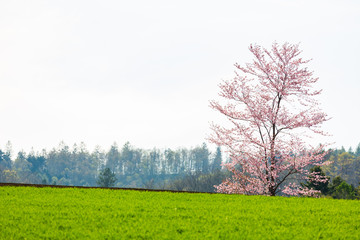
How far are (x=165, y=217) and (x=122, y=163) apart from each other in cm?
14639

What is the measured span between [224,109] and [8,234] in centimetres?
1382

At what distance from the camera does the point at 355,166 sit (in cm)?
10394

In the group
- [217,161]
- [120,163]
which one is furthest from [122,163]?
[217,161]

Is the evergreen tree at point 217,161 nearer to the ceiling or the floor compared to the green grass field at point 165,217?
nearer to the ceiling

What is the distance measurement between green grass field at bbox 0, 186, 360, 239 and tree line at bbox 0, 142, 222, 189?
130607 millimetres

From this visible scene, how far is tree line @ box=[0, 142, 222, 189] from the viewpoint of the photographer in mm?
143875

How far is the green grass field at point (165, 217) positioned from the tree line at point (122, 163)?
131 meters

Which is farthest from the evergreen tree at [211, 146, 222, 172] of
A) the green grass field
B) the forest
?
the green grass field

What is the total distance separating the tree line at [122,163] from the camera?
144 m

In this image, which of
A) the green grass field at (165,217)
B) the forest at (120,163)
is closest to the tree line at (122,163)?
the forest at (120,163)

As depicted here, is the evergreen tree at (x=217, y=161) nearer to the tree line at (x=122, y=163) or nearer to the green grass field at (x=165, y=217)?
the tree line at (x=122, y=163)

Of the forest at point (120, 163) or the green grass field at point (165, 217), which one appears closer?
the green grass field at point (165, 217)

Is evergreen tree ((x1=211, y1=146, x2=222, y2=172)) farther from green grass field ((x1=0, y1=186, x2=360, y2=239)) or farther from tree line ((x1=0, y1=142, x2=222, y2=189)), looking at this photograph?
green grass field ((x1=0, y1=186, x2=360, y2=239))

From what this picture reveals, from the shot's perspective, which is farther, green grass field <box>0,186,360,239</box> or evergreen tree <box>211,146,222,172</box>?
evergreen tree <box>211,146,222,172</box>
